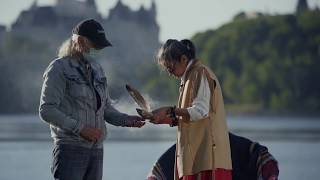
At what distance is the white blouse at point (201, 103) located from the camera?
4328mm

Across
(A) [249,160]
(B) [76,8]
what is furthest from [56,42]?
(A) [249,160]

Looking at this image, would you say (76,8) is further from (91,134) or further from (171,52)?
(91,134)

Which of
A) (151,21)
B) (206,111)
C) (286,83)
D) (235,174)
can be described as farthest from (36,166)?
(151,21)

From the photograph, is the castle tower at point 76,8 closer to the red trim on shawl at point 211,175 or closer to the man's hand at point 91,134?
the red trim on shawl at point 211,175

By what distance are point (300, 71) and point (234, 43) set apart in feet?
27.3

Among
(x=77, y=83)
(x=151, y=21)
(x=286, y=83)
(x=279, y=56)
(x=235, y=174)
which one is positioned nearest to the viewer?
(x=77, y=83)

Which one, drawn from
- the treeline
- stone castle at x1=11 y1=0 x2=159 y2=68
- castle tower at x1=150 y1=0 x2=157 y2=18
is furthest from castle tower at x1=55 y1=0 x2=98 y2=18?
the treeline

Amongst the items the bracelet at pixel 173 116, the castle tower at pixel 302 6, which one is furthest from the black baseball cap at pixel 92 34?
the castle tower at pixel 302 6

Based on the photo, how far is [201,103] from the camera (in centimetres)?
435

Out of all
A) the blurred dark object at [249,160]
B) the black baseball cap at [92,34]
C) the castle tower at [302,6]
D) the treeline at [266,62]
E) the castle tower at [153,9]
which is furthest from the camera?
the castle tower at [153,9]

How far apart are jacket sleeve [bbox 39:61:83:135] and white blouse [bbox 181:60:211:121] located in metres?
0.49

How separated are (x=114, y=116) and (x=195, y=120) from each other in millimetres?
388

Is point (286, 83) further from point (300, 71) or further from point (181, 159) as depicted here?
point (181, 159)

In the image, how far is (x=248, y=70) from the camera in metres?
75.1
